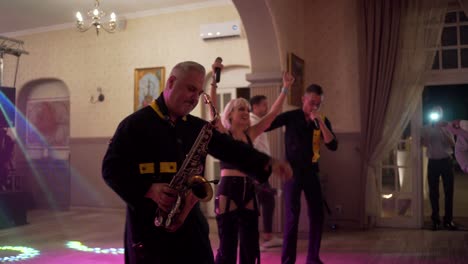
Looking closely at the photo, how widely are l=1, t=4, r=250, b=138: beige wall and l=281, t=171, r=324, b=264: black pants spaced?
11.9 feet

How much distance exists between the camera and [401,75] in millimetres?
5770

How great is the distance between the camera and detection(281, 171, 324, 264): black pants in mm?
3407

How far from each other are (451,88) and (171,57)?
14.3 m

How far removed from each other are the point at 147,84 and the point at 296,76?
2.89m

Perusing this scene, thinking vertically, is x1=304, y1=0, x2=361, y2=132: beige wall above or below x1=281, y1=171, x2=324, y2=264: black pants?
above

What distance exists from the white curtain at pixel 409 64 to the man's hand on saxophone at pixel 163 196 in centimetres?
469

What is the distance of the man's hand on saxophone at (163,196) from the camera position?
5.08 ft

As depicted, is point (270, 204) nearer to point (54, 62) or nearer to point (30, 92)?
point (54, 62)

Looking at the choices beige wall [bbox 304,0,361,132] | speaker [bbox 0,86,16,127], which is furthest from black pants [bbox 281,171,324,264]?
speaker [bbox 0,86,16,127]

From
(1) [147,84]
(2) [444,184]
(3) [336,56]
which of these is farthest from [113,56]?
(2) [444,184]

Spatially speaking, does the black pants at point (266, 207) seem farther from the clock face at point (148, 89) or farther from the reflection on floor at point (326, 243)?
the clock face at point (148, 89)

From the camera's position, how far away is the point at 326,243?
16.4 ft

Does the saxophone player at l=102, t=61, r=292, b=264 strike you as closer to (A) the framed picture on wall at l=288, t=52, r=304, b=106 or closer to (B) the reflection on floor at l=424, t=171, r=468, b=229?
(A) the framed picture on wall at l=288, t=52, r=304, b=106

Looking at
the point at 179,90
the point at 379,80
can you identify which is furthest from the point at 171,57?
the point at 179,90
